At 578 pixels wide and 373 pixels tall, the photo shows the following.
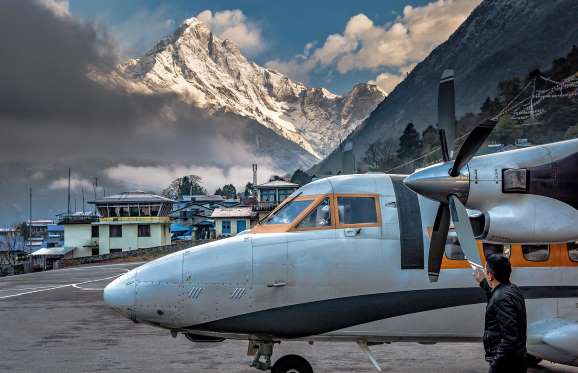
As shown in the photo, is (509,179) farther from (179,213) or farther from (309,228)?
(179,213)

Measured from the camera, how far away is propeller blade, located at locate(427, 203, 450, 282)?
28.5 ft

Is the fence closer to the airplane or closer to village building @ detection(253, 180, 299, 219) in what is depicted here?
village building @ detection(253, 180, 299, 219)

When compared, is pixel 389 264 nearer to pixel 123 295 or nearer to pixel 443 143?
pixel 443 143

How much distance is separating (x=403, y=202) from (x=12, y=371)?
8903 mm

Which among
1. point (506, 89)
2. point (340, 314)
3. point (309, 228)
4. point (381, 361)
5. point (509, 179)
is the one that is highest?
point (506, 89)

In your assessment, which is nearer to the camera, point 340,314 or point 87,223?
point 340,314

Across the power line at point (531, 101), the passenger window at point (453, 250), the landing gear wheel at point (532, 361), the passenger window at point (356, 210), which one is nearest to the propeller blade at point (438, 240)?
the passenger window at point (453, 250)

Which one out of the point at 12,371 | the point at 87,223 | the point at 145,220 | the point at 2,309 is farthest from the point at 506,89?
the point at 12,371

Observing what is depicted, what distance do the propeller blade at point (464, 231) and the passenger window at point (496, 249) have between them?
1.71 m

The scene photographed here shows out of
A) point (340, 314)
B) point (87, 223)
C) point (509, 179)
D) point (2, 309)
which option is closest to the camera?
point (509, 179)

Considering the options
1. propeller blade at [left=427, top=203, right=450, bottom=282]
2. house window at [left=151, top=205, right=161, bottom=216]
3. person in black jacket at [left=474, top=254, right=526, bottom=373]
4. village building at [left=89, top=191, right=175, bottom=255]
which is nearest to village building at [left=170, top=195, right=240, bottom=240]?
house window at [left=151, top=205, right=161, bottom=216]

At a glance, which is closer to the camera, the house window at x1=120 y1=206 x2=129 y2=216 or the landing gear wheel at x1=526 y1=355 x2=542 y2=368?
the landing gear wheel at x1=526 y1=355 x2=542 y2=368

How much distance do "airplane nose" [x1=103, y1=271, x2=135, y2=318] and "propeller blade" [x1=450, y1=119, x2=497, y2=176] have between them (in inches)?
210

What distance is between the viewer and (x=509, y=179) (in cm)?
821
